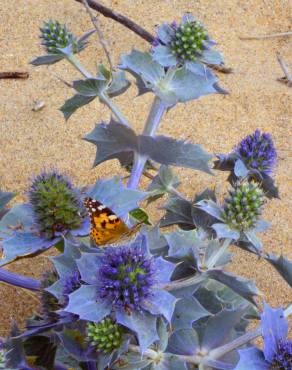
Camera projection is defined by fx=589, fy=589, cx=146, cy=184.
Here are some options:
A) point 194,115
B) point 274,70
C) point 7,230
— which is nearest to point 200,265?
point 7,230

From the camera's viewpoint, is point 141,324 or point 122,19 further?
point 122,19

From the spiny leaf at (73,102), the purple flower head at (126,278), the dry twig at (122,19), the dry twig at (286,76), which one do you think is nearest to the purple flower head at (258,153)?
the spiny leaf at (73,102)

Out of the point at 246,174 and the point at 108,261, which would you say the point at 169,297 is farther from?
the point at 246,174

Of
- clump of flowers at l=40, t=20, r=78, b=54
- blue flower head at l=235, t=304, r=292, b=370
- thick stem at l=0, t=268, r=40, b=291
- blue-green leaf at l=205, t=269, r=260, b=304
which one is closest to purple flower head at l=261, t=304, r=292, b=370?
blue flower head at l=235, t=304, r=292, b=370

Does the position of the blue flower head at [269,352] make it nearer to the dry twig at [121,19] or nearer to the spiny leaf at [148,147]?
the spiny leaf at [148,147]

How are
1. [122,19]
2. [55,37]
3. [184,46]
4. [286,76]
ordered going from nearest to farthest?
[184,46]
[55,37]
[286,76]
[122,19]

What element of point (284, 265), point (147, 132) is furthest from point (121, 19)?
point (284, 265)

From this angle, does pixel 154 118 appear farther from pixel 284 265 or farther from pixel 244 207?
pixel 284 265
